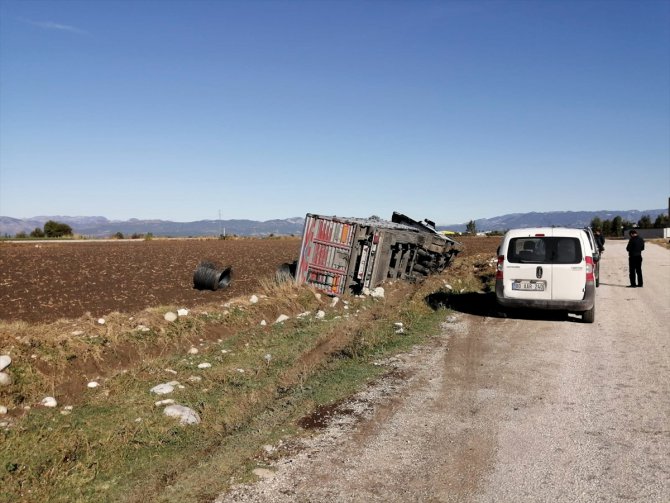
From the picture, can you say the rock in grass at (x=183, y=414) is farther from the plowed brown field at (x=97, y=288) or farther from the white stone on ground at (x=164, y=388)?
the plowed brown field at (x=97, y=288)

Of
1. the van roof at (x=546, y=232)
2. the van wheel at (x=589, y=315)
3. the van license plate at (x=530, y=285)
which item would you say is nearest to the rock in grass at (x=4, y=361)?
the van license plate at (x=530, y=285)

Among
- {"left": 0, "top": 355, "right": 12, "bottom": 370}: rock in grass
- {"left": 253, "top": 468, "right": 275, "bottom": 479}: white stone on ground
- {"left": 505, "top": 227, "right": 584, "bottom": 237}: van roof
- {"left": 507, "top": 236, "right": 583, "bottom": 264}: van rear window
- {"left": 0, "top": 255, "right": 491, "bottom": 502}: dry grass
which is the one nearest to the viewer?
{"left": 253, "top": 468, "right": 275, "bottom": 479}: white stone on ground

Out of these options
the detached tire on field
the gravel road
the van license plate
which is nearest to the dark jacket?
the van license plate

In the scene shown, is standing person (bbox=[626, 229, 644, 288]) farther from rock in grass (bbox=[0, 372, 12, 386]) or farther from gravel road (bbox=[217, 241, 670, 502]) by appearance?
rock in grass (bbox=[0, 372, 12, 386])

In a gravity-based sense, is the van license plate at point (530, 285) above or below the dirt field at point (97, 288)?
above

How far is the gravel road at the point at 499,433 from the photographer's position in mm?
4352

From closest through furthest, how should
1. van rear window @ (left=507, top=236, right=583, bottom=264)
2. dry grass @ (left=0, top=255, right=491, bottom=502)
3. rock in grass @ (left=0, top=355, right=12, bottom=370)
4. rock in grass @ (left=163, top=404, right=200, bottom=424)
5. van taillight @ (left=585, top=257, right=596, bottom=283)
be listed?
dry grass @ (left=0, top=255, right=491, bottom=502)
rock in grass @ (left=163, top=404, right=200, bottom=424)
rock in grass @ (left=0, top=355, right=12, bottom=370)
van taillight @ (left=585, top=257, right=596, bottom=283)
van rear window @ (left=507, top=236, right=583, bottom=264)

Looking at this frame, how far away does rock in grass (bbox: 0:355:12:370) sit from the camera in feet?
23.8

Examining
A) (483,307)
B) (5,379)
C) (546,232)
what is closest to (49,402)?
(5,379)

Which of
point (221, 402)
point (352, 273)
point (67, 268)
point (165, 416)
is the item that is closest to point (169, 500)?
point (165, 416)

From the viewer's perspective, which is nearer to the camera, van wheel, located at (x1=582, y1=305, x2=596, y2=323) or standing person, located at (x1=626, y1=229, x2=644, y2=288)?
van wheel, located at (x1=582, y1=305, x2=596, y2=323)

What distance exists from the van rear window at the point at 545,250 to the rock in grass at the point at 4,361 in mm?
9043

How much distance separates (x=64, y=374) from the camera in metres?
7.70

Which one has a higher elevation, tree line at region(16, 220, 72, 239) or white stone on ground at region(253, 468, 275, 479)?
tree line at region(16, 220, 72, 239)
